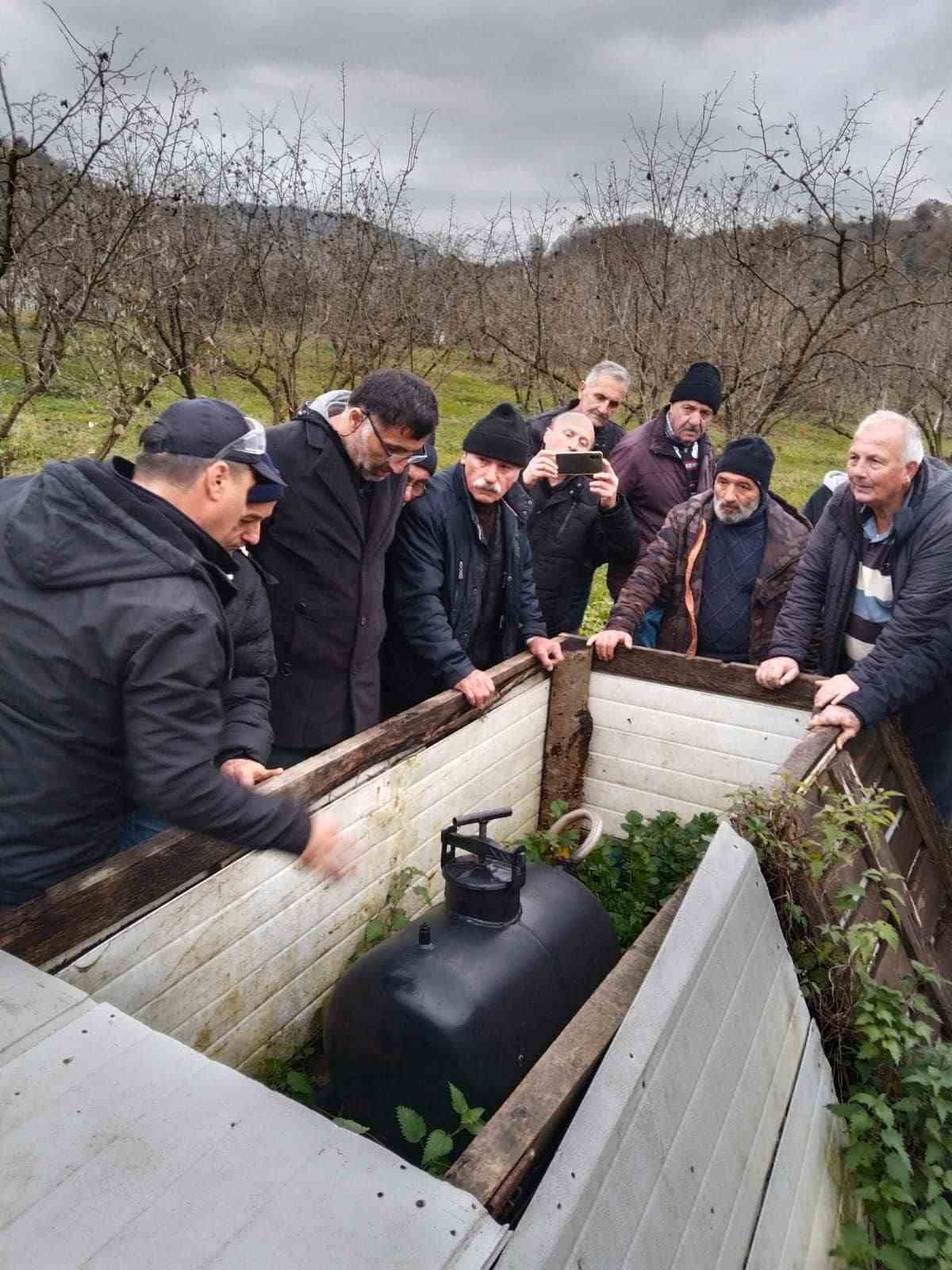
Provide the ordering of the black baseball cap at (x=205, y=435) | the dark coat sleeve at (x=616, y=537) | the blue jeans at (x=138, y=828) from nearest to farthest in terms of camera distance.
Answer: the black baseball cap at (x=205, y=435), the blue jeans at (x=138, y=828), the dark coat sleeve at (x=616, y=537)

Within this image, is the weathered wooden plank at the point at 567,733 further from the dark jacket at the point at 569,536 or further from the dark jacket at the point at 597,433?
the dark jacket at the point at 597,433

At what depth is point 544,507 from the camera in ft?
14.0

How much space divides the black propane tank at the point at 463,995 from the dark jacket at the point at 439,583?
99 cm

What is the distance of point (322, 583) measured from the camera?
306 centimetres

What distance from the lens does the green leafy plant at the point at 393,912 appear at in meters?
2.86

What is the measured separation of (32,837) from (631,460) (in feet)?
11.5

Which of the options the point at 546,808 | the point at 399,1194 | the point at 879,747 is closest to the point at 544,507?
the point at 546,808

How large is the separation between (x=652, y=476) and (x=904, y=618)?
1.68m

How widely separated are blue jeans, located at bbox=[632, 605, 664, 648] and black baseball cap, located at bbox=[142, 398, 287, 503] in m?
2.66

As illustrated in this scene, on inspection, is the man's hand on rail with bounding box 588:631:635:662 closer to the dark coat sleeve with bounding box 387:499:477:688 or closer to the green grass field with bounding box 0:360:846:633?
the dark coat sleeve with bounding box 387:499:477:688

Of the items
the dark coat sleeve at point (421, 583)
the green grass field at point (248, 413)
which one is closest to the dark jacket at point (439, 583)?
the dark coat sleeve at point (421, 583)

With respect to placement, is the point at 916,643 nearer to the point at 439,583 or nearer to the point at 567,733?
the point at 567,733

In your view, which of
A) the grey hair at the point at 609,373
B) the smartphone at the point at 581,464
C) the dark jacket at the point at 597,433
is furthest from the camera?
the dark jacket at the point at 597,433

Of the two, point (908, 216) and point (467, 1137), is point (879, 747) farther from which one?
point (908, 216)
